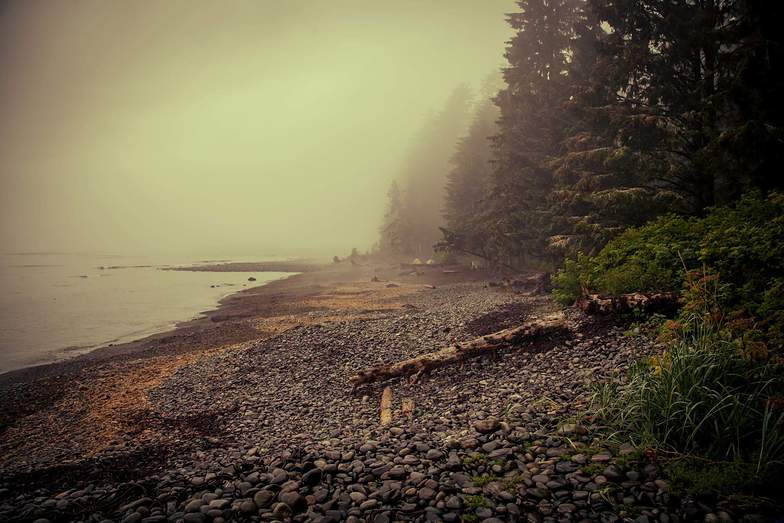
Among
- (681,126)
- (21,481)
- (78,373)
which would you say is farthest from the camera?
(78,373)

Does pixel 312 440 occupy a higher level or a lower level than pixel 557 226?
lower

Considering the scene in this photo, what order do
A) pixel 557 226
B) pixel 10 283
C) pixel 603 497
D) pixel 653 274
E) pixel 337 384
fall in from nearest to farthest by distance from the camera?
pixel 603 497 → pixel 653 274 → pixel 337 384 → pixel 557 226 → pixel 10 283

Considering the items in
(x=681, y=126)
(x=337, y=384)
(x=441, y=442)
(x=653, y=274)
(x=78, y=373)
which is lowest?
(x=78, y=373)

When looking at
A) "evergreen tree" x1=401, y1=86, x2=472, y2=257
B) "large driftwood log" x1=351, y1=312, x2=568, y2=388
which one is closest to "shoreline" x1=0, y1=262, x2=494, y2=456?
"large driftwood log" x1=351, y1=312, x2=568, y2=388

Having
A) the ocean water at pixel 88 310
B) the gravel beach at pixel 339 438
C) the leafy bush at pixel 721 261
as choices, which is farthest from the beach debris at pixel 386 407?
the ocean water at pixel 88 310

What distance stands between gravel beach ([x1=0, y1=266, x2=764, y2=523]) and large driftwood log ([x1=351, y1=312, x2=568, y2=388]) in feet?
0.74

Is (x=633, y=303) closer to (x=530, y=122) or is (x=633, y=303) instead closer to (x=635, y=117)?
(x=635, y=117)

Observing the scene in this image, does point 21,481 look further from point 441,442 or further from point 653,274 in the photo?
point 653,274

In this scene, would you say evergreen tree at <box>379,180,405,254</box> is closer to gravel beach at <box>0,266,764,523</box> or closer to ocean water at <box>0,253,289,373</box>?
ocean water at <box>0,253,289,373</box>

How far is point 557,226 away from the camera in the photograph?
19688 mm

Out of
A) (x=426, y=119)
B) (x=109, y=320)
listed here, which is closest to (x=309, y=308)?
(x=109, y=320)

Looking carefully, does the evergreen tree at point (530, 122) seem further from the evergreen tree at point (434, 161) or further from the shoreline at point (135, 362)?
the evergreen tree at point (434, 161)

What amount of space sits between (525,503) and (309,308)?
2142cm

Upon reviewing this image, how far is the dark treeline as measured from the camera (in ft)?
31.1
